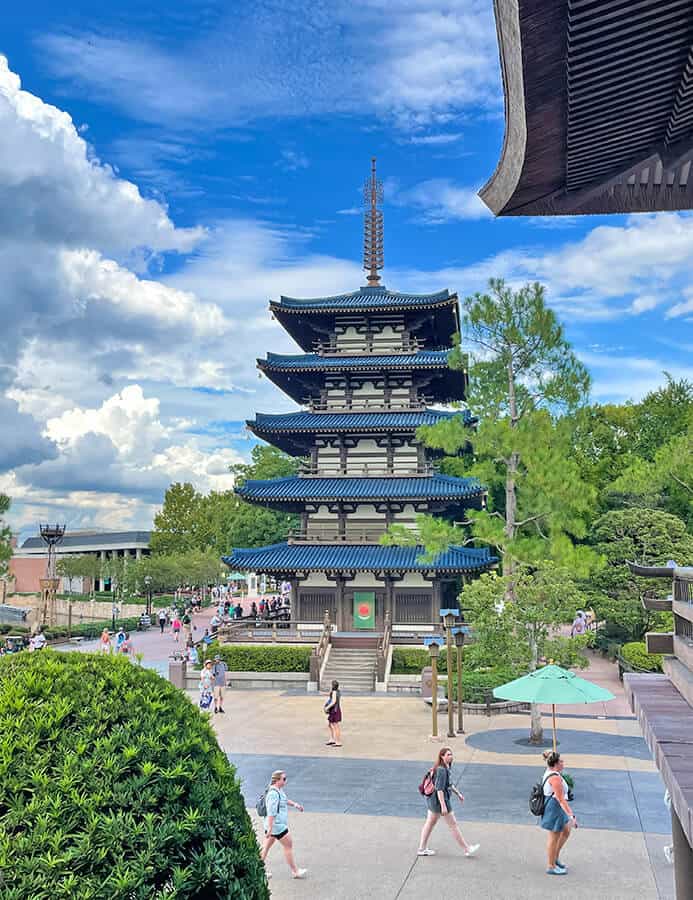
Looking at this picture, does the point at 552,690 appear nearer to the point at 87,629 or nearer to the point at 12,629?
the point at 87,629

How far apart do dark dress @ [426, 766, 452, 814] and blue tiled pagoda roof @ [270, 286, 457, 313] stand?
28274 millimetres

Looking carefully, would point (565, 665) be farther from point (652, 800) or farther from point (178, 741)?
point (178, 741)

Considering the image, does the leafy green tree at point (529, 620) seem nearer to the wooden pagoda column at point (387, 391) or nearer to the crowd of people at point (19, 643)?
the wooden pagoda column at point (387, 391)

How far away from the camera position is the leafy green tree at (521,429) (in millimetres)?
28078

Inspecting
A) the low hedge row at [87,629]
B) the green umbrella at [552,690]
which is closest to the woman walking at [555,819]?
the green umbrella at [552,690]

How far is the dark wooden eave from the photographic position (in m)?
4.62

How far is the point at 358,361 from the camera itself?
124ft

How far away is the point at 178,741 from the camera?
19.2 feet

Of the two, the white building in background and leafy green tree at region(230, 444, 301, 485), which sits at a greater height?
leafy green tree at region(230, 444, 301, 485)

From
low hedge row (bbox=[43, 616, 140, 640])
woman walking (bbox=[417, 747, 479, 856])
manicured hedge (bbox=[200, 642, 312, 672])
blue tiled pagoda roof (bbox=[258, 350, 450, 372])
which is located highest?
blue tiled pagoda roof (bbox=[258, 350, 450, 372])

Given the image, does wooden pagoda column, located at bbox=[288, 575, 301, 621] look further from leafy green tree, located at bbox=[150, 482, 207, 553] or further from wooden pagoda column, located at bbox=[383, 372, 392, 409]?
leafy green tree, located at bbox=[150, 482, 207, 553]

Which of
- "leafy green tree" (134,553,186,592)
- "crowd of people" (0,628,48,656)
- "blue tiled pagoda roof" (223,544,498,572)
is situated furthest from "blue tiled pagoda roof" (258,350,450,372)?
"leafy green tree" (134,553,186,592)

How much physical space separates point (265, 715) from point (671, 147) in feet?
70.9

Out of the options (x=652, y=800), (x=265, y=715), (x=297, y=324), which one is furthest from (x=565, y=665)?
(x=297, y=324)
